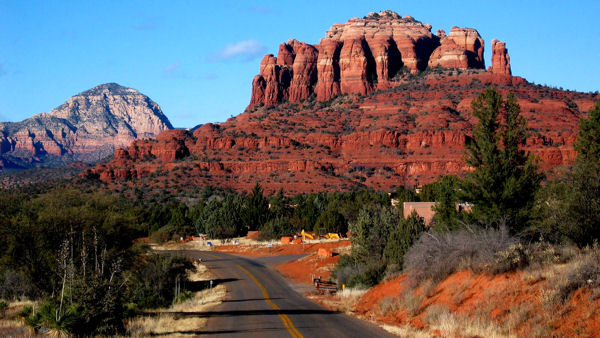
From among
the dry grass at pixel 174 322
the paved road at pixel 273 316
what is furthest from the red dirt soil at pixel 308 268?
the dry grass at pixel 174 322

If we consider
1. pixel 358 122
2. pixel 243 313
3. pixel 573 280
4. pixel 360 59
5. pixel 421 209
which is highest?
pixel 360 59

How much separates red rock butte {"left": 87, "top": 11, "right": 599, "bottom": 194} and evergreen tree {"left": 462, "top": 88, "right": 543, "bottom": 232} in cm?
7161

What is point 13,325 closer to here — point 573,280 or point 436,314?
point 436,314

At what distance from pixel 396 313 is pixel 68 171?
162392mm

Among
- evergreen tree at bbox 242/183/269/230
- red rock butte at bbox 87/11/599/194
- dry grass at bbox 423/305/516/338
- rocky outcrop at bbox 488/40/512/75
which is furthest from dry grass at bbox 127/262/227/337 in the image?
rocky outcrop at bbox 488/40/512/75

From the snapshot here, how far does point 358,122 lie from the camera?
436 feet

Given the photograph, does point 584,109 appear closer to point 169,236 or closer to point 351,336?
point 169,236

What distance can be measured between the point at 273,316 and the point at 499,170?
1099cm

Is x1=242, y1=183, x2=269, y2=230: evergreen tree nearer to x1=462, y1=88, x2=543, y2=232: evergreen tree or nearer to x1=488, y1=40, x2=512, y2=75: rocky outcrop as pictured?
x1=462, y1=88, x2=543, y2=232: evergreen tree

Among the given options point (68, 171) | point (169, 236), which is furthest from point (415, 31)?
point (169, 236)

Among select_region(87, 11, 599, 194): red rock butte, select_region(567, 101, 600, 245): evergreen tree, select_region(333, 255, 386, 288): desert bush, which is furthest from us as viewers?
select_region(87, 11, 599, 194): red rock butte

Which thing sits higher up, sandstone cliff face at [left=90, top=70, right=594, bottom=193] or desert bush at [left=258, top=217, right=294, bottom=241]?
sandstone cliff face at [left=90, top=70, right=594, bottom=193]

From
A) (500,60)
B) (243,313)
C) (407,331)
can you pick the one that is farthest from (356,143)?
(407,331)

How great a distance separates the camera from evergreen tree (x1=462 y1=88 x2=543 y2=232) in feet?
77.3
